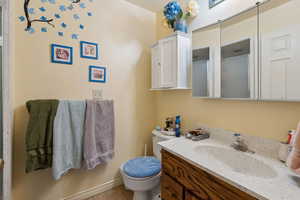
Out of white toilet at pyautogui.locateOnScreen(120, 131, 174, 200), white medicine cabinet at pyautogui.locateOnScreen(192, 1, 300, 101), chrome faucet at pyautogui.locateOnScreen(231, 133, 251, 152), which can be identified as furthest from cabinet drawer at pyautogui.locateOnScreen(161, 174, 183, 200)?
white medicine cabinet at pyautogui.locateOnScreen(192, 1, 300, 101)

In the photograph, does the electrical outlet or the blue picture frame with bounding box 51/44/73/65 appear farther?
the electrical outlet

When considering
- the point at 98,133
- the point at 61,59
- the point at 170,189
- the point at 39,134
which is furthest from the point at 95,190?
the point at 61,59

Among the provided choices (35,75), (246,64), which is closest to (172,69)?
(246,64)

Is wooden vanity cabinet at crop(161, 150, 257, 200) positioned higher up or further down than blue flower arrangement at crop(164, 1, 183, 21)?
further down

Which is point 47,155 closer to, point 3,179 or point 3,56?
point 3,179

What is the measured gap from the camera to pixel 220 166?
0.81 m

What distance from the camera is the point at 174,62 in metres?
1.50

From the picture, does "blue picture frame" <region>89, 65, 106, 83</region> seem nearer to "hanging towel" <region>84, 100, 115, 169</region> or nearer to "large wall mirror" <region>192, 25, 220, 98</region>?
"hanging towel" <region>84, 100, 115, 169</region>

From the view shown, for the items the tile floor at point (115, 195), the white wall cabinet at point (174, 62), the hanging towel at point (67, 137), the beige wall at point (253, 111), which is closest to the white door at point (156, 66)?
the white wall cabinet at point (174, 62)

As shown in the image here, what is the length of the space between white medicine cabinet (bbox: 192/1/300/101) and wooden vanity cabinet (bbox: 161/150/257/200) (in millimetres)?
656

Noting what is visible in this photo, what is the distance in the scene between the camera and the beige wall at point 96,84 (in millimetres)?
1268

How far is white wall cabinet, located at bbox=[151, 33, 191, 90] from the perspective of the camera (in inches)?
58.2

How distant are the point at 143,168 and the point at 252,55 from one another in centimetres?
133

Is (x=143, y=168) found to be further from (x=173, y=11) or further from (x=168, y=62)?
(x=173, y=11)
